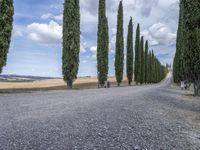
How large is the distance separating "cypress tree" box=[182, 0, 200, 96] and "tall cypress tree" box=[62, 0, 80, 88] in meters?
10.0

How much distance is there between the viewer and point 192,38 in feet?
82.2

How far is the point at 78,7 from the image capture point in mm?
31031

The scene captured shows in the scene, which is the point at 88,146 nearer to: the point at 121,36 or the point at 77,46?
the point at 77,46

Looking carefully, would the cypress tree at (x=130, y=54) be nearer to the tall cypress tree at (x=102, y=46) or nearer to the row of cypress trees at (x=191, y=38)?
the tall cypress tree at (x=102, y=46)

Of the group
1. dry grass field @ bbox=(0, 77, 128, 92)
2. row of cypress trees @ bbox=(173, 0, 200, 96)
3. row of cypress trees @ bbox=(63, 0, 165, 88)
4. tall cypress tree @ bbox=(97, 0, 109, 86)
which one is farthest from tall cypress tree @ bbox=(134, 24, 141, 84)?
row of cypress trees @ bbox=(173, 0, 200, 96)

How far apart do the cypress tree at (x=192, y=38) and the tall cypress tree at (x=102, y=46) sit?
16968 mm

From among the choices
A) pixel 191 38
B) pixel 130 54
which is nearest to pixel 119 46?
pixel 130 54

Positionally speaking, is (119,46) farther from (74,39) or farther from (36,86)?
(74,39)

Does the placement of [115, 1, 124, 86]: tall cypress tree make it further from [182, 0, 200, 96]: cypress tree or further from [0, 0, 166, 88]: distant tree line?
[182, 0, 200, 96]: cypress tree

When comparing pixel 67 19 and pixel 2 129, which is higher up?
pixel 67 19

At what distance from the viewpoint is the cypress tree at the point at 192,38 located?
24688 mm


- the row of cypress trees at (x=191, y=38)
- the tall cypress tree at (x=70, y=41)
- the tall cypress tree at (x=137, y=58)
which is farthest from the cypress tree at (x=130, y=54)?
the row of cypress trees at (x=191, y=38)

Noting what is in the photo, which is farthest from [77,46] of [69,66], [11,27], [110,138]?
[110,138]

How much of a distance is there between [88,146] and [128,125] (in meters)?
2.23
